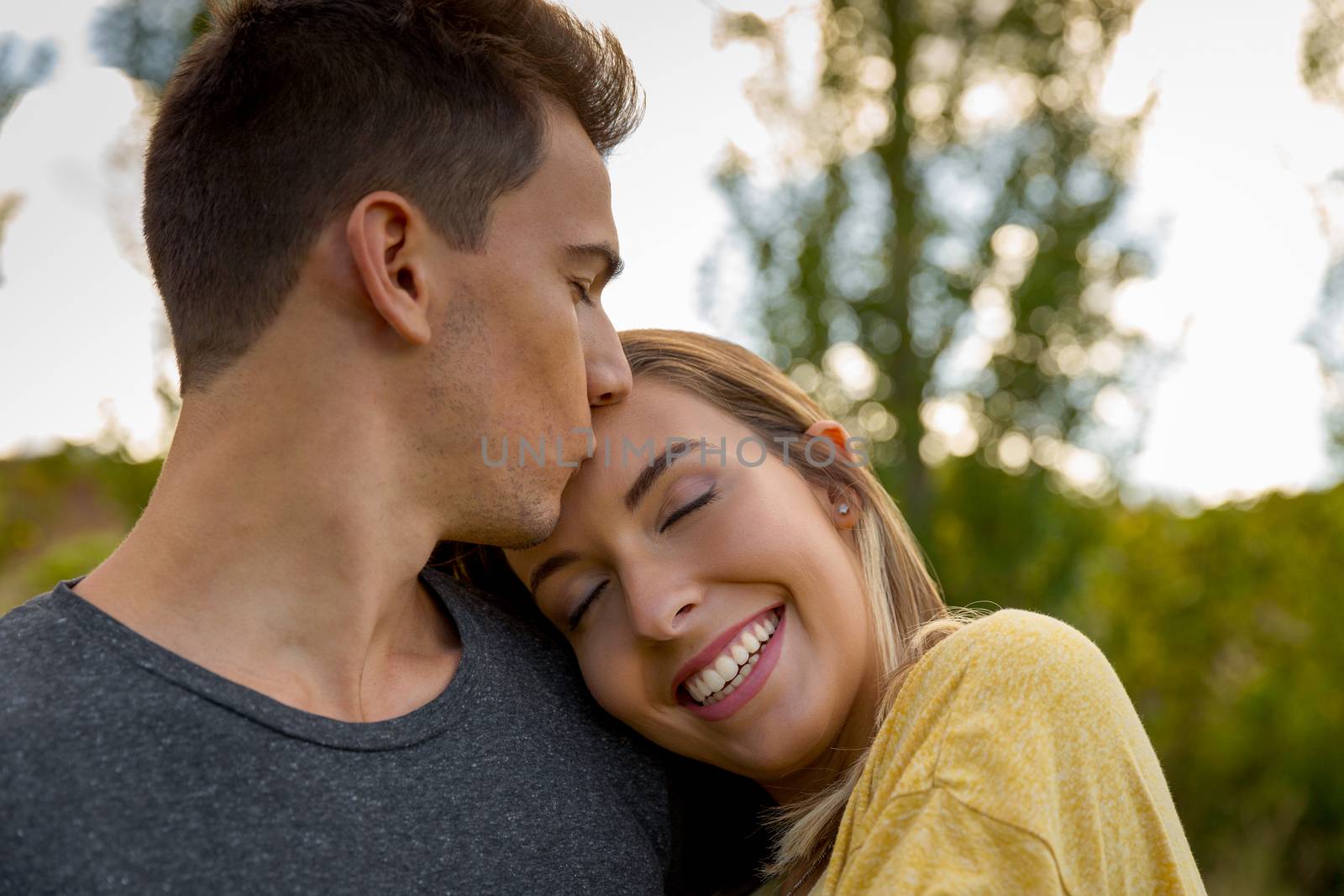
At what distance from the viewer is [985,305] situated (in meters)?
4.68

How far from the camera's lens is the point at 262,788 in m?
1.61

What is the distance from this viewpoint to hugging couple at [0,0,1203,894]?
5.16 ft

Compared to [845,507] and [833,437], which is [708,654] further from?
[833,437]

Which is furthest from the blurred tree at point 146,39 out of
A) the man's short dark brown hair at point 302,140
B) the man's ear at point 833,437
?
the man's ear at point 833,437

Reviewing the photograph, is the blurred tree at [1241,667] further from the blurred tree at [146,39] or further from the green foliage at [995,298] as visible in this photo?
the blurred tree at [146,39]

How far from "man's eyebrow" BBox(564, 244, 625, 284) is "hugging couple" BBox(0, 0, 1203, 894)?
0.04ft

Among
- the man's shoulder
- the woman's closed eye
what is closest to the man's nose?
the woman's closed eye

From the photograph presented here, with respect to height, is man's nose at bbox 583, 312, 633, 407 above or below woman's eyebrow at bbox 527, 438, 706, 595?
above

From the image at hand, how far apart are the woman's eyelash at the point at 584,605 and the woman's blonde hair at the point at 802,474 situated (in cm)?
36

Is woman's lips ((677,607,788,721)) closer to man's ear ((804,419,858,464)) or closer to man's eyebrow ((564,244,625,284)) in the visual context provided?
man's ear ((804,419,858,464))

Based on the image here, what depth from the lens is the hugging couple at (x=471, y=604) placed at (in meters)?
1.57

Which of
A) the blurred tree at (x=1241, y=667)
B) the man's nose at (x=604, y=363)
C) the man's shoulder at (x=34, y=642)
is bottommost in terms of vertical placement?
the blurred tree at (x=1241, y=667)

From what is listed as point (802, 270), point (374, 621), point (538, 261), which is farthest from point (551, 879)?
point (802, 270)

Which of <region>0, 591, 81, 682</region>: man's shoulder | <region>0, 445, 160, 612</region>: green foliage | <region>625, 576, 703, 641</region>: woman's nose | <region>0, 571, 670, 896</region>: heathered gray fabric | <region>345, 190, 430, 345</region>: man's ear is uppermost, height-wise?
<region>345, 190, 430, 345</region>: man's ear
